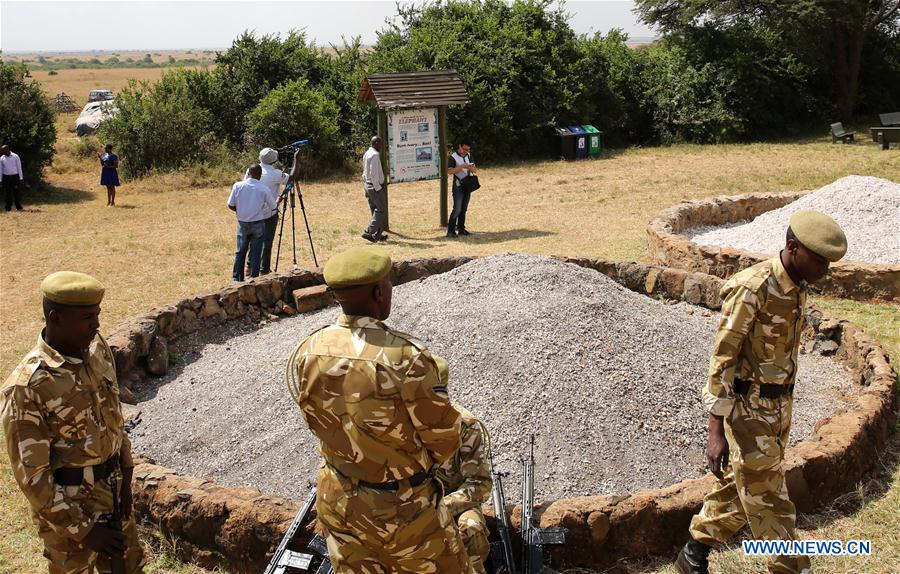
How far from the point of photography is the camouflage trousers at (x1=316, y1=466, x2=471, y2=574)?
278 centimetres

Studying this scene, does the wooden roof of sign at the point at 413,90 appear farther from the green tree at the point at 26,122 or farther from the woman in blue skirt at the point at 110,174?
the green tree at the point at 26,122

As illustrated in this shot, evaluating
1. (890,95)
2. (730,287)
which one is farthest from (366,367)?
(890,95)

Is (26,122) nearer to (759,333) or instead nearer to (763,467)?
(759,333)

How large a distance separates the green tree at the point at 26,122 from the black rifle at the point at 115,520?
15172mm

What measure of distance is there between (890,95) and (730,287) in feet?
75.6

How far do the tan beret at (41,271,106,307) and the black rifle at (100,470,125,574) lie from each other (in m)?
0.72

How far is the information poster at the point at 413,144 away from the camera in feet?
39.6

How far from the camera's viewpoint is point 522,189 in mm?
15836

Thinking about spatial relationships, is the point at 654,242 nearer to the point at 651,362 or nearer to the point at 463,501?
the point at 651,362

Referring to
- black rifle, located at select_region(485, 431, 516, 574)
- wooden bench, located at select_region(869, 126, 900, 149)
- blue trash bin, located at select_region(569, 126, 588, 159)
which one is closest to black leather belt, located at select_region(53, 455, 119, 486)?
black rifle, located at select_region(485, 431, 516, 574)

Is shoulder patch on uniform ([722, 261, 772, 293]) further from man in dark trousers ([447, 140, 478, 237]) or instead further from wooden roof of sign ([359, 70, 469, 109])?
wooden roof of sign ([359, 70, 469, 109])

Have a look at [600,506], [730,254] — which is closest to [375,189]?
[730,254]

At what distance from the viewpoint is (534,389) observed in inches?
198

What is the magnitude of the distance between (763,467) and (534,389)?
175cm
